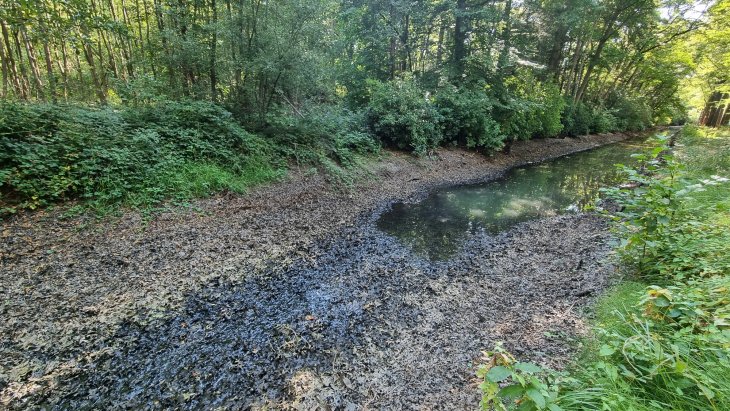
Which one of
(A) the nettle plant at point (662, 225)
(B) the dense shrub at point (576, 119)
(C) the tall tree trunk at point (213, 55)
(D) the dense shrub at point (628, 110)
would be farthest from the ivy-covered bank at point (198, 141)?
(D) the dense shrub at point (628, 110)

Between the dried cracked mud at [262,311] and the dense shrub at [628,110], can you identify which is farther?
the dense shrub at [628,110]

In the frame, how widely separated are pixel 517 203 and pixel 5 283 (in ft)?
34.4

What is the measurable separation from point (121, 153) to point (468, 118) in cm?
1187

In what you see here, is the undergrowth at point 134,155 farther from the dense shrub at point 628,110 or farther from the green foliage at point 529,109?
the dense shrub at point 628,110

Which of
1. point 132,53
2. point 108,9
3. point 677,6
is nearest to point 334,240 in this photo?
point 132,53

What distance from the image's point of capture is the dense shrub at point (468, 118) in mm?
12727

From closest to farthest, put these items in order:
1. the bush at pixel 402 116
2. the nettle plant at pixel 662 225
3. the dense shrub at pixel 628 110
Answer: the nettle plant at pixel 662 225, the bush at pixel 402 116, the dense shrub at pixel 628 110

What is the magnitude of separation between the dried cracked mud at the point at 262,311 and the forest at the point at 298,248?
29 millimetres

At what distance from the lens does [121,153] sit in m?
5.71

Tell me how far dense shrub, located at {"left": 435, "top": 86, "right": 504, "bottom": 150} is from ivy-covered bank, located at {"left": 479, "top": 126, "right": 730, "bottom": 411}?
9.43 metres

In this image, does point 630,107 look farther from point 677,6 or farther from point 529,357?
point 529,357

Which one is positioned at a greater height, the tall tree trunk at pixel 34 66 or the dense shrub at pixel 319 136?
the tall tree trunk at pixel 34 66

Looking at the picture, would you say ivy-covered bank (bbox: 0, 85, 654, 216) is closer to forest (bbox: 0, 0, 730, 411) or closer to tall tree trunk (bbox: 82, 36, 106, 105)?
forest (bbox: 0, 0, 730, 411)

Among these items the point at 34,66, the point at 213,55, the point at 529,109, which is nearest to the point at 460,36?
the point at 529,109
